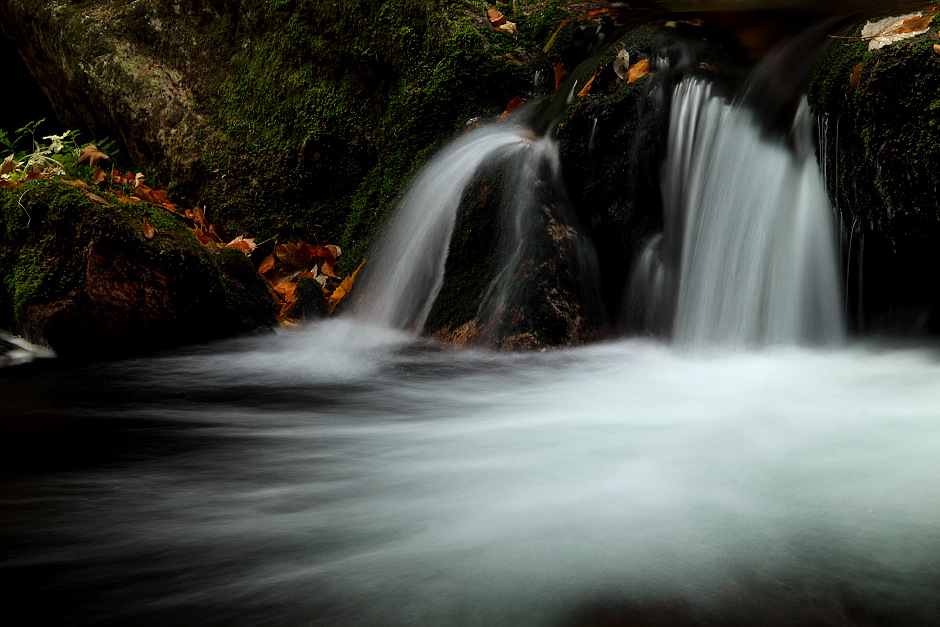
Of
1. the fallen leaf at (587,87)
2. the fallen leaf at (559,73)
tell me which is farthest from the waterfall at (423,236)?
the fallen leaf at (559,73)

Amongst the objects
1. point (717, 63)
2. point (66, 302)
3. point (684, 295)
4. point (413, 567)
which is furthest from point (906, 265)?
point (66, 302)

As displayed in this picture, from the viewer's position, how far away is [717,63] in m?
3.67

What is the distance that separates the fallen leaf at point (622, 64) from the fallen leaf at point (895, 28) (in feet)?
3.57

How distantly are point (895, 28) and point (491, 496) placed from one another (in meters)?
2.60

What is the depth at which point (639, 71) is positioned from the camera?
381 centimetres

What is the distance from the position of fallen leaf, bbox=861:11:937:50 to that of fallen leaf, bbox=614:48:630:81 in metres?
1.09

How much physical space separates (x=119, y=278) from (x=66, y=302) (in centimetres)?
27

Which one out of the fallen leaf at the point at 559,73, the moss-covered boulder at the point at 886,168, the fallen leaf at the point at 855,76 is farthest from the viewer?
the fallen leaf at the point at 559,73

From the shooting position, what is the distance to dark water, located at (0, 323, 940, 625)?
4.55 ft

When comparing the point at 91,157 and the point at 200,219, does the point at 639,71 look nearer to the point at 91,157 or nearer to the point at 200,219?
the point at 200,219

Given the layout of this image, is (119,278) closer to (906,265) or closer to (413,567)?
(413,567)

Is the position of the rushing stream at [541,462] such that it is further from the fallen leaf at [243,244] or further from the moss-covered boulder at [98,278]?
the fallen leaf at [243,244]

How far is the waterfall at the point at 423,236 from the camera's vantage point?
4062 millimetres

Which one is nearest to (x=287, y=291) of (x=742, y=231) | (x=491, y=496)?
(x=742, y=231)
